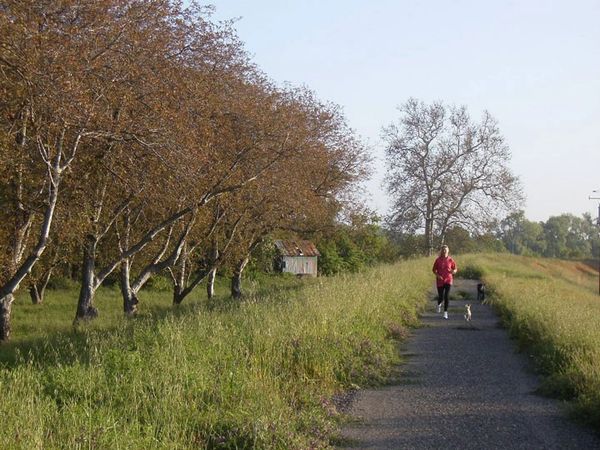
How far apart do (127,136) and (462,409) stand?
10.2m

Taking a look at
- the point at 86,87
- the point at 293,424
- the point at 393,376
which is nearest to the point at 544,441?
the point at 293,424

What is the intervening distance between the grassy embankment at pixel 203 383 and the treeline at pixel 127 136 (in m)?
5.02

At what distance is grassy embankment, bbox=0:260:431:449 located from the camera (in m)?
5.86

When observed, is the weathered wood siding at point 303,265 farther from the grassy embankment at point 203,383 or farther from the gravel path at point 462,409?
the gravel path at point 462,409

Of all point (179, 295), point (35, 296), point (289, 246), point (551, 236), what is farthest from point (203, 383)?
point (551, 236)

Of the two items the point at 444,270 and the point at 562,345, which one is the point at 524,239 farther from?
the point at 562,345

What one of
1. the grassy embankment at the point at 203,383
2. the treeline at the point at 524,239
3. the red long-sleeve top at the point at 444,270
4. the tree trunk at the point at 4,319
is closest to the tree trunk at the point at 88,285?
the tree trunk at the point at 4,319

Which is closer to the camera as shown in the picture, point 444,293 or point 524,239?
point 444,293

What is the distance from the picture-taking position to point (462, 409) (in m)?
7.82

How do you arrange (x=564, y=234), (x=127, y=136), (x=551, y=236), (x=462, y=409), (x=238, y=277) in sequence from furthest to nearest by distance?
(x=551, y=236) < (x=564, y=234) < (x=238, y=277) < (x=127, y=136) < (x=462, y=409)

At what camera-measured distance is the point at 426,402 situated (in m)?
8.19

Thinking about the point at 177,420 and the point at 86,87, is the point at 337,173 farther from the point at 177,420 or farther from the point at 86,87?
the point at 177,420

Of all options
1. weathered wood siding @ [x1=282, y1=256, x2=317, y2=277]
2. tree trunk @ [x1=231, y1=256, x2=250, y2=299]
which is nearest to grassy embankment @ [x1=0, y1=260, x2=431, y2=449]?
tree trunk @ [x1=231, y1=256, x2=250, y2=299]

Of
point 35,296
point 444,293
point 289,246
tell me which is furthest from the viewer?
point 289,246
